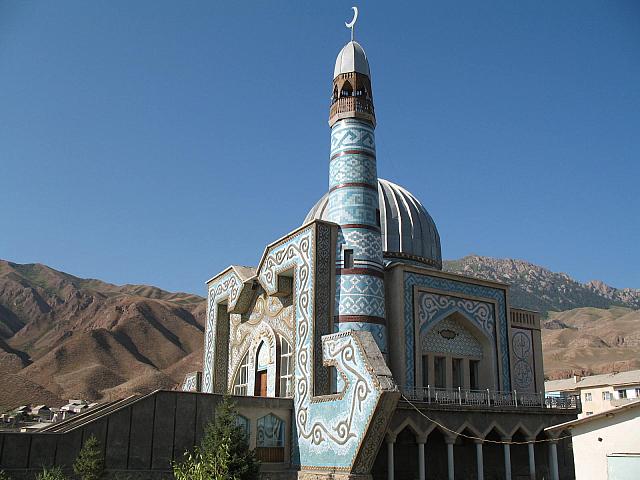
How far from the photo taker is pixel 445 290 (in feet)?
84.4

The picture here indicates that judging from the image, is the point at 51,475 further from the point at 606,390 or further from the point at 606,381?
the point at 606,381

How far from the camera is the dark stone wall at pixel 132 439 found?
17.4 meters

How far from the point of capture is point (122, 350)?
8931 centimetres

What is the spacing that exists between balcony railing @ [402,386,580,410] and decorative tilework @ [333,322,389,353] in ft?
5.84

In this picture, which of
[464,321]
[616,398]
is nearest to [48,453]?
[464,321]

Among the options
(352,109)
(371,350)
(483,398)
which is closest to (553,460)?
(483,398)

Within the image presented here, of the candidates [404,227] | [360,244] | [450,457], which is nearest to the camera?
[450,457]

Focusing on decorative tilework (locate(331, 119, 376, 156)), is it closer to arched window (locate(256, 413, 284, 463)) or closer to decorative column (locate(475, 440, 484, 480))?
arched window (locate(256, 413, 284, 463))

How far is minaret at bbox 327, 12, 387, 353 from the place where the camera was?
74.4 feet

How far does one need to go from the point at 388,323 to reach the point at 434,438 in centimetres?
446

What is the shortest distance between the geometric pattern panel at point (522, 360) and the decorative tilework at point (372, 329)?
7525 mm

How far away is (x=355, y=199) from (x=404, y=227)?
5.57 m

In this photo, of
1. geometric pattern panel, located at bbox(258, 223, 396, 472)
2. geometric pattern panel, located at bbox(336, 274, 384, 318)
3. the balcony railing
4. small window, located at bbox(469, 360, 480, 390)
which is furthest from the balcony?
small window, located at bbox(469, 360, 480, 390)

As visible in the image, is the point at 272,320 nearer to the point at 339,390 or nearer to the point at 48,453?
the point at 339,390
